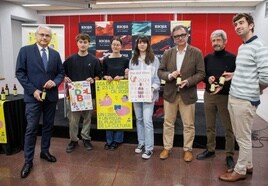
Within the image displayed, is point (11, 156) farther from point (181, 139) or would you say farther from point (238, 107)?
point (238, 107)

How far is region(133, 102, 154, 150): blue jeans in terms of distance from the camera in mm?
2828

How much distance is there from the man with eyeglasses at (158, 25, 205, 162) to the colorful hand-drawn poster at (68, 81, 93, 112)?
3.22 ft

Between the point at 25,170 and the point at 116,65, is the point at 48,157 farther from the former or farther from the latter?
the point at 116,65

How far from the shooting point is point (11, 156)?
2.99 meters

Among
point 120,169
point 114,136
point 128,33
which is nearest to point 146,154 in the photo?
point 120,169

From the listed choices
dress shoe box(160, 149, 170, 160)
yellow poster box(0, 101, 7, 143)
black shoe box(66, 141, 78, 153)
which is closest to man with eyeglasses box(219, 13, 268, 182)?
dress shoe box(160, 149, 170, 160)

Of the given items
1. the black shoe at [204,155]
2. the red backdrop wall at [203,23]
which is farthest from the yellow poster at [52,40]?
the black shoe at [204,155]

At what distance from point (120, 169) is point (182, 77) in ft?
4.08

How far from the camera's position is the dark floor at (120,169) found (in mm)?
2385

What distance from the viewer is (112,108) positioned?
319 cm

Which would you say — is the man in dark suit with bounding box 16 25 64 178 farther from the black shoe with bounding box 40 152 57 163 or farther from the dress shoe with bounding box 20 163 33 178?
the black shoe with bounding box 40 152 57 163

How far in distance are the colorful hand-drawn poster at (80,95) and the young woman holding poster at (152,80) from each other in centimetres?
62

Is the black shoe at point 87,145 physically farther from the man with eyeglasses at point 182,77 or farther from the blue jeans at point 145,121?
the man with eyeglasses at point 182,77

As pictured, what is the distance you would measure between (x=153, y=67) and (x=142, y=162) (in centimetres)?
114
